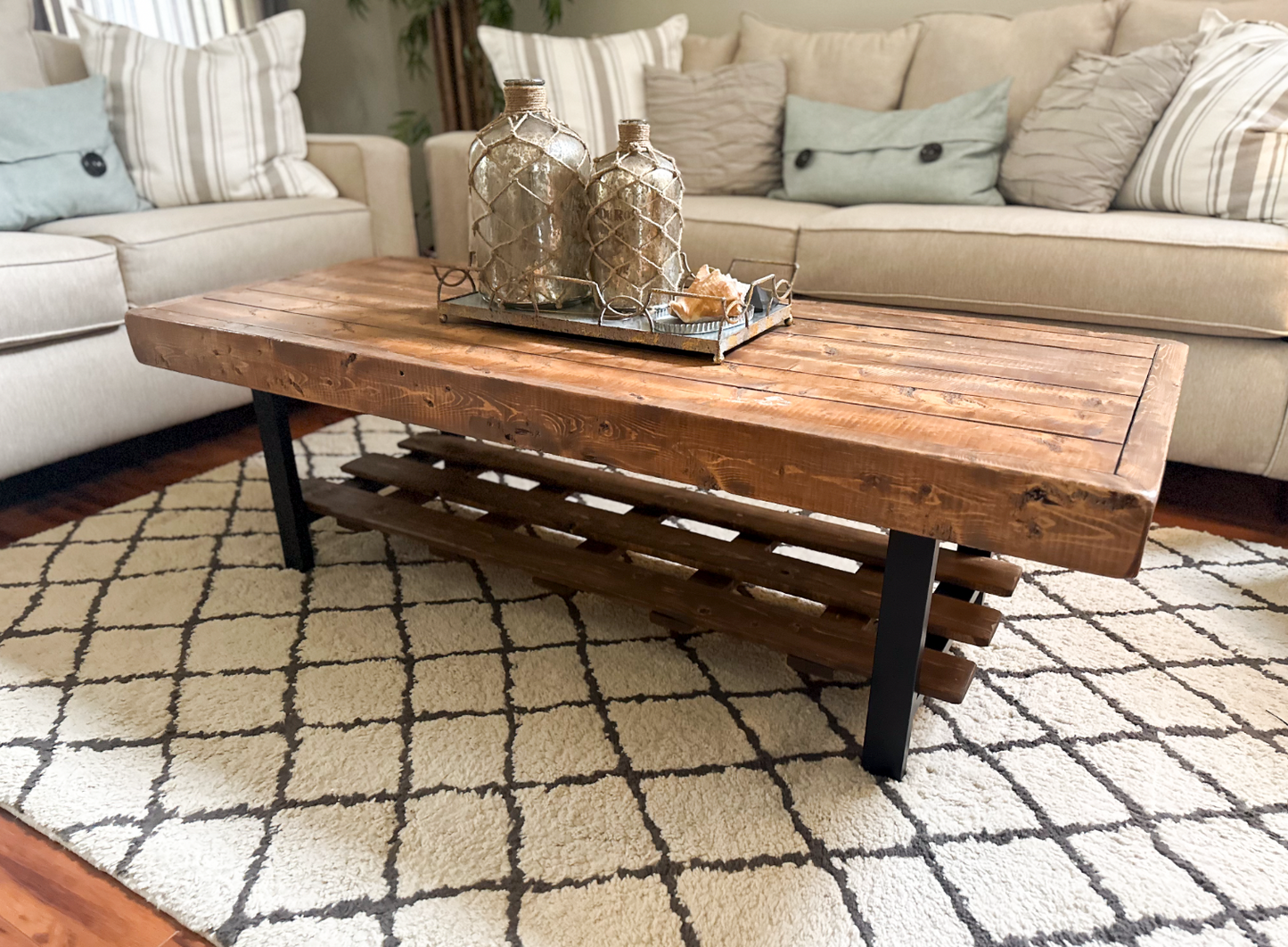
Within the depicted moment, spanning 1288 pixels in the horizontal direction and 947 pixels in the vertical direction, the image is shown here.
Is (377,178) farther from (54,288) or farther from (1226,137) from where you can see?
(1226,137)

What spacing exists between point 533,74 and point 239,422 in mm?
1289

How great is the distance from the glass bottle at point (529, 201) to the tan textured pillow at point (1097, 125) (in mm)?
1376

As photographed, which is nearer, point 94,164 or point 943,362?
point 943,362

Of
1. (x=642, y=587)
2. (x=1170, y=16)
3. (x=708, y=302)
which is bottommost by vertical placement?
(x=642, y=587)

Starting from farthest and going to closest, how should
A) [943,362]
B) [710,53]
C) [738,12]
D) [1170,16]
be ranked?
1. [738,12]
2. [710,53]
3. [1170,16]
4. [943,362]

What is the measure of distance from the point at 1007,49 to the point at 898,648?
2.01 meters

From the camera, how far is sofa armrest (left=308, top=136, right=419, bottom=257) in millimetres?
2621

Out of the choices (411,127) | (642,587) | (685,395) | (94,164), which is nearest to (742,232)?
(642,587)

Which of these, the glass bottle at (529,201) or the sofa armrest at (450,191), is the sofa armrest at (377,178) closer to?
the sofa armrest at (450,191)

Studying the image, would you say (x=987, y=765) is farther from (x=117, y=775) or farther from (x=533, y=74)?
(x=533, y=74)

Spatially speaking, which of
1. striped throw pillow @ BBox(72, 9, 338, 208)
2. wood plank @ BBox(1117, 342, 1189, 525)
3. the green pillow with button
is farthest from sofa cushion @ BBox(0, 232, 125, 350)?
wood plank @ BBox(1117, 342, 1189, 525)

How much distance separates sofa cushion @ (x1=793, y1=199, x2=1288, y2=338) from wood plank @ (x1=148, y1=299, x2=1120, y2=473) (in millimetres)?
1063

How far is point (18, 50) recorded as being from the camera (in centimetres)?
239

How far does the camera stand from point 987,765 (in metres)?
1.15
